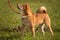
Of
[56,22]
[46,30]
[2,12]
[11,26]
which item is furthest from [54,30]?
[2,12]

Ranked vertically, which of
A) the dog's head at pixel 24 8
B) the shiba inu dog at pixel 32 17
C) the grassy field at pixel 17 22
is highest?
the dog's head at pixel 24 8

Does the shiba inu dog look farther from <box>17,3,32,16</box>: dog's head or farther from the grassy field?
the grassy field

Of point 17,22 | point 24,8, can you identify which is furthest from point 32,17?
point 17,22

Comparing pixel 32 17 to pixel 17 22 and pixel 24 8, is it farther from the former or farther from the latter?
pixel 17 22

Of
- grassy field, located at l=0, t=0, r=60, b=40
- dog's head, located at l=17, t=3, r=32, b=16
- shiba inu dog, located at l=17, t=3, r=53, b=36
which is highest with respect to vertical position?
dog's head, located at l=17, t=3, r=32, b=16

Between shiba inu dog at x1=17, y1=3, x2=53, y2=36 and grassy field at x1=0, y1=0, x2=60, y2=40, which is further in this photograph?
grassy field at x1=0, y1=0, x2=60, y2=40

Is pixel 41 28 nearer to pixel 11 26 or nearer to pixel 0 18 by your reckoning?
pixel 11 26

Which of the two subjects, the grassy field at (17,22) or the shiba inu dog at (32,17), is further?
the grassy field at (17,22)

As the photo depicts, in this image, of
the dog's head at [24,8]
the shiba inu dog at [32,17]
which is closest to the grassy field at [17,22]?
the shiba inu dog at [32,17]

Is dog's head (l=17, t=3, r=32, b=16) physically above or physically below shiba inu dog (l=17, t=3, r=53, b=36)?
above

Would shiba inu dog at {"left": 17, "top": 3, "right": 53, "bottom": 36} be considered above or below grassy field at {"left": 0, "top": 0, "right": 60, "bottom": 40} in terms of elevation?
above

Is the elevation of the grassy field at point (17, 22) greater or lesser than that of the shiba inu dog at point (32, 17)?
lesser

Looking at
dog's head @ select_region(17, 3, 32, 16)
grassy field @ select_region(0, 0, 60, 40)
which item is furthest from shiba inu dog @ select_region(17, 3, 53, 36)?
grassy field @ select_region(0, 0, 60, 40)

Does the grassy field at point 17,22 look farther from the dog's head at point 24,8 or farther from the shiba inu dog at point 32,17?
the dog's head at point 24,8
